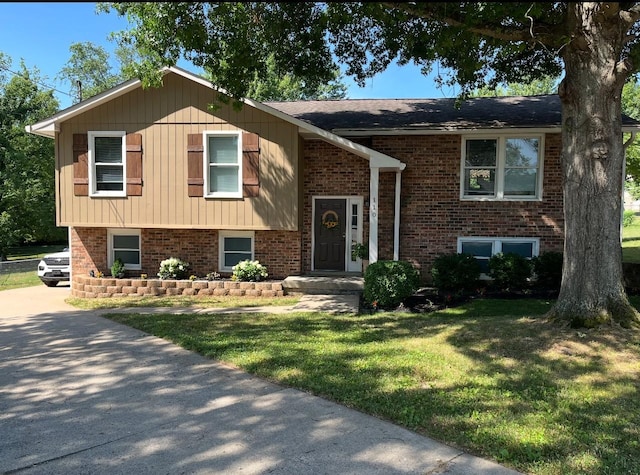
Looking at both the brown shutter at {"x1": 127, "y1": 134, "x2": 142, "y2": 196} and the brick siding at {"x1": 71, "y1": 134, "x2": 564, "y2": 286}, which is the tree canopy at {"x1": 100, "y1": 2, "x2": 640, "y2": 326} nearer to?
the brick siding at {"x1": 71, "y1": 134, "x2": 564, "y2": 286}

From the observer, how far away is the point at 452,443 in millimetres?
3600

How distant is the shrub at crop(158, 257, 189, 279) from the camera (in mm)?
11703

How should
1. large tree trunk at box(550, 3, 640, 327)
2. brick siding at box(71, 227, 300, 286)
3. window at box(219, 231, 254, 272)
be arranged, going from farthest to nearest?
window at box(219, 231, 254, 272)
brick siding at box(71, 227, 300, 286)
large tree trunk at box(550, 3, 640, 327)

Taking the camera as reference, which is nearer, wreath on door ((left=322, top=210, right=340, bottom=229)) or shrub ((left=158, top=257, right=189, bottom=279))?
shrub ((left=158, top=257, right=189, bottom=279))

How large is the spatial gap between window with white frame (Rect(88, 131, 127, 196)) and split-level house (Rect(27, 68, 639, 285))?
0.02m

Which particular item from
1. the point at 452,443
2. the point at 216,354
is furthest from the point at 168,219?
the point at 452,443

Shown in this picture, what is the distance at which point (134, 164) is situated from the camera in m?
11.4

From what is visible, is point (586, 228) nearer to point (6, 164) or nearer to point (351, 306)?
point (351, 306)

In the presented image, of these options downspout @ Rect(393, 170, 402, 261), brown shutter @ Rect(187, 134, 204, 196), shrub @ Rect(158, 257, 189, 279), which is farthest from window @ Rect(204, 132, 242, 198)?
downspout @ Rect(393, 170, 402, 261)

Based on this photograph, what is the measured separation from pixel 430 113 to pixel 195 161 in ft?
20.5

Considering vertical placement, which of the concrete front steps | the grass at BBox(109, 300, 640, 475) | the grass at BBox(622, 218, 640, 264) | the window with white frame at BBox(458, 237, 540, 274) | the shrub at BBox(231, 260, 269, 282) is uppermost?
the window with white frame at BBox(458, 237, 540, 274)

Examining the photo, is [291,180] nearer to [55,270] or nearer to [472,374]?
[472,374]

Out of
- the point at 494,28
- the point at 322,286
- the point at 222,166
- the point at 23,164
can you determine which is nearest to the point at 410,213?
the point at 322,286

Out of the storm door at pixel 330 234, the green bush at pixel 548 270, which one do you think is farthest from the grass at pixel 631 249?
the storm door at pixel 330 234
